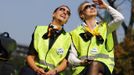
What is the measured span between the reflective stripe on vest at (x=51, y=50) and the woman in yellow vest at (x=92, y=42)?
0.29ft

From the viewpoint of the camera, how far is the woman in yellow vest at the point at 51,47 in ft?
16.7

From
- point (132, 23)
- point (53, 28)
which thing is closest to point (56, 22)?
point (53, 28)

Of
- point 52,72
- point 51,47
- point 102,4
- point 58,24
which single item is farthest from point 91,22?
point 52,72

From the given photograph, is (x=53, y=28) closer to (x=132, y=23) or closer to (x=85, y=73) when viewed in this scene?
(x=85, y=73)

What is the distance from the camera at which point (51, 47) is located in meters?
5.13

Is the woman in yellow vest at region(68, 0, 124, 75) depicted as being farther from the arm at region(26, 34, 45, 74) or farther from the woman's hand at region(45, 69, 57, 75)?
the arm at region(26, 34, 45, 74)

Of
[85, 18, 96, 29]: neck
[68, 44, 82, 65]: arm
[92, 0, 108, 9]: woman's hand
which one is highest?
[92, 0, 108, 9]: woman's hand

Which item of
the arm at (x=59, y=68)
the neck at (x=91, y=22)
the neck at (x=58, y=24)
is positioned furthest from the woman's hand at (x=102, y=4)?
the arm at (x=59, y=68)

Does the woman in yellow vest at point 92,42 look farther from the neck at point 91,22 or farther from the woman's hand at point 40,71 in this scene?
the woman's hand at point 40,71

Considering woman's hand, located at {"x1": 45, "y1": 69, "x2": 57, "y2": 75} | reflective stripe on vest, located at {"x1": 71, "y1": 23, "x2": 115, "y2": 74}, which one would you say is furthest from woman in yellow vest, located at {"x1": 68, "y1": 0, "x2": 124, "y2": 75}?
woman's hand, located at {"x1": 45, "y1": 69, "x2": 57, "y2": 75}

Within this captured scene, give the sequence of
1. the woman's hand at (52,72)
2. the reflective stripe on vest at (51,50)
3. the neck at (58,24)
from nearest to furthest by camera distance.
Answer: the woman's hand at (52,72)
the reflective stripe on vest at (51,50)
the neck at (58,24)

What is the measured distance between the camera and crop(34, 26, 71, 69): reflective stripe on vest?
16.8 ft

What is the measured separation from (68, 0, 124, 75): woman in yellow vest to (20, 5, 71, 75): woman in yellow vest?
0.11 m

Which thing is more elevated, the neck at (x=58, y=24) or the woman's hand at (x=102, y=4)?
the woman's hand at (x=102, y=4)
